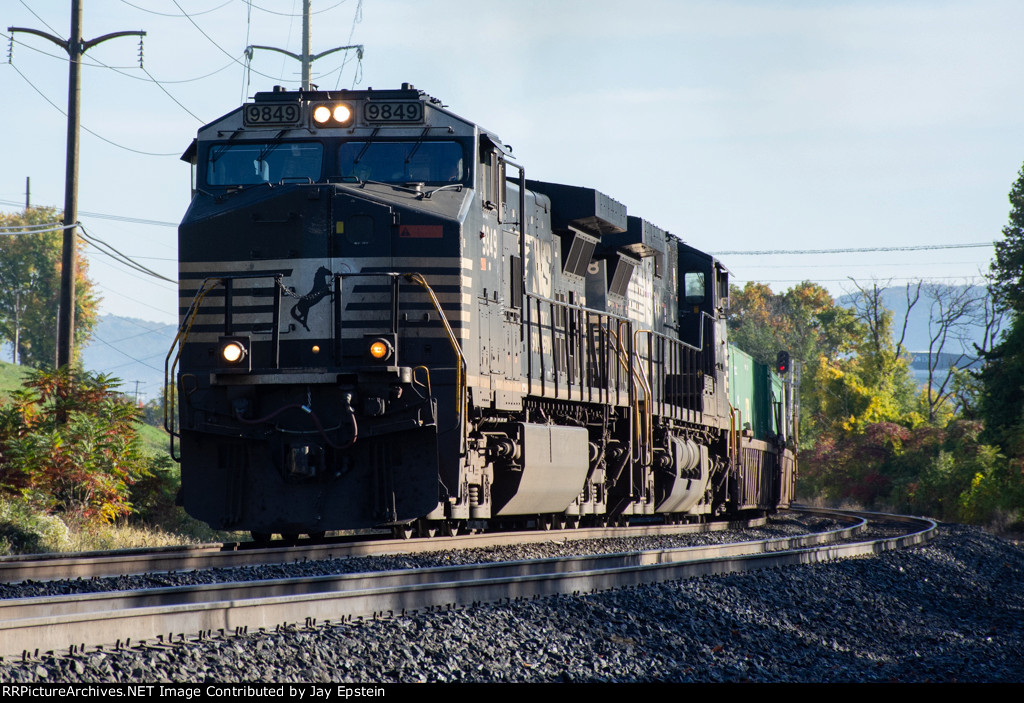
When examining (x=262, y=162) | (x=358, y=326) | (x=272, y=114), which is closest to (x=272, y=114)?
(x=272, y=114)

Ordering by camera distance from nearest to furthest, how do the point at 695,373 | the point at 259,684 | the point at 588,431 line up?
1. the point at 259,684
2. the point at 588,431
3. the point at 695,373

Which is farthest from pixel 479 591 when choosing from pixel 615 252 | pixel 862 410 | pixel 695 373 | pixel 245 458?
pixel 862 410

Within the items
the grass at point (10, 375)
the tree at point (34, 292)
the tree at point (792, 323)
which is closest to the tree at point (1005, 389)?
the tree at point (792, 323)

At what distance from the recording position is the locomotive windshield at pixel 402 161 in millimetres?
9984

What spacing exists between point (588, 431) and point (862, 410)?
31.2 meters

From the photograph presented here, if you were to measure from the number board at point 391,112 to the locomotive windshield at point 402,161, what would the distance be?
21 centimetres

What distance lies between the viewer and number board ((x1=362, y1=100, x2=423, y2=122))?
32.7 ft

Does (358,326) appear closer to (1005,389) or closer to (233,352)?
(233,352)

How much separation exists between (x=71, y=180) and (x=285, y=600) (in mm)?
13188

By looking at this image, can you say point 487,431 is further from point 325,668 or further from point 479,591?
point 325,668

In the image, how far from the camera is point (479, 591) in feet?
22.9

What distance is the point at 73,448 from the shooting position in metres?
14.3

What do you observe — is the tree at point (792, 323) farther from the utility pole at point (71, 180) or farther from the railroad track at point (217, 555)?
the railroad track at point (217, 555)

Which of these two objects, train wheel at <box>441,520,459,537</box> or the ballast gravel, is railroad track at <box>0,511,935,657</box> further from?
train wheel at <box>441,520,459,537</box>
